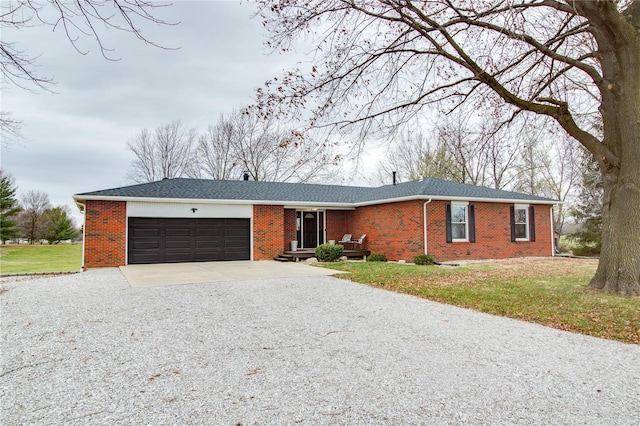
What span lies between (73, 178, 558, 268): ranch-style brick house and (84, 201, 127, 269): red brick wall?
0.11 feet

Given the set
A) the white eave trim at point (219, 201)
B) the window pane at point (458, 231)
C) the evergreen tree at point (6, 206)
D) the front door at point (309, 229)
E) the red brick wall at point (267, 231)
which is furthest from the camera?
the evergreen tree at point (6, 206)

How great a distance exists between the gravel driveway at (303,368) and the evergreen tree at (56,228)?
116 ft

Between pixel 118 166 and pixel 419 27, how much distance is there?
1190 inches

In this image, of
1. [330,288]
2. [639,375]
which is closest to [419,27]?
[330,288]

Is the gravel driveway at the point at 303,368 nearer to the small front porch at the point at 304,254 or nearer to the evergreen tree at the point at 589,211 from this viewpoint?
the small front porch at the point at 304,254

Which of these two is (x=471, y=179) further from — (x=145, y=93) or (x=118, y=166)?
(x=118, y=166)

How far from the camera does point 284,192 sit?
18.7m

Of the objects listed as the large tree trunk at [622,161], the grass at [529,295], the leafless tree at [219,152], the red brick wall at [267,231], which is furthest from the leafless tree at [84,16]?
the leafless tree at [219,152]

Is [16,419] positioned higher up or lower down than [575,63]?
lower down

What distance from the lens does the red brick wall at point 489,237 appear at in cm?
1518

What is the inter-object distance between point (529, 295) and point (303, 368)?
5.92 m

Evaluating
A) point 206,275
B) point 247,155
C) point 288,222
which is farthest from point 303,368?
point 247,155

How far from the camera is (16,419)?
2.75 metres

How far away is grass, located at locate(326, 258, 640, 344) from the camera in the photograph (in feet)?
18.2
